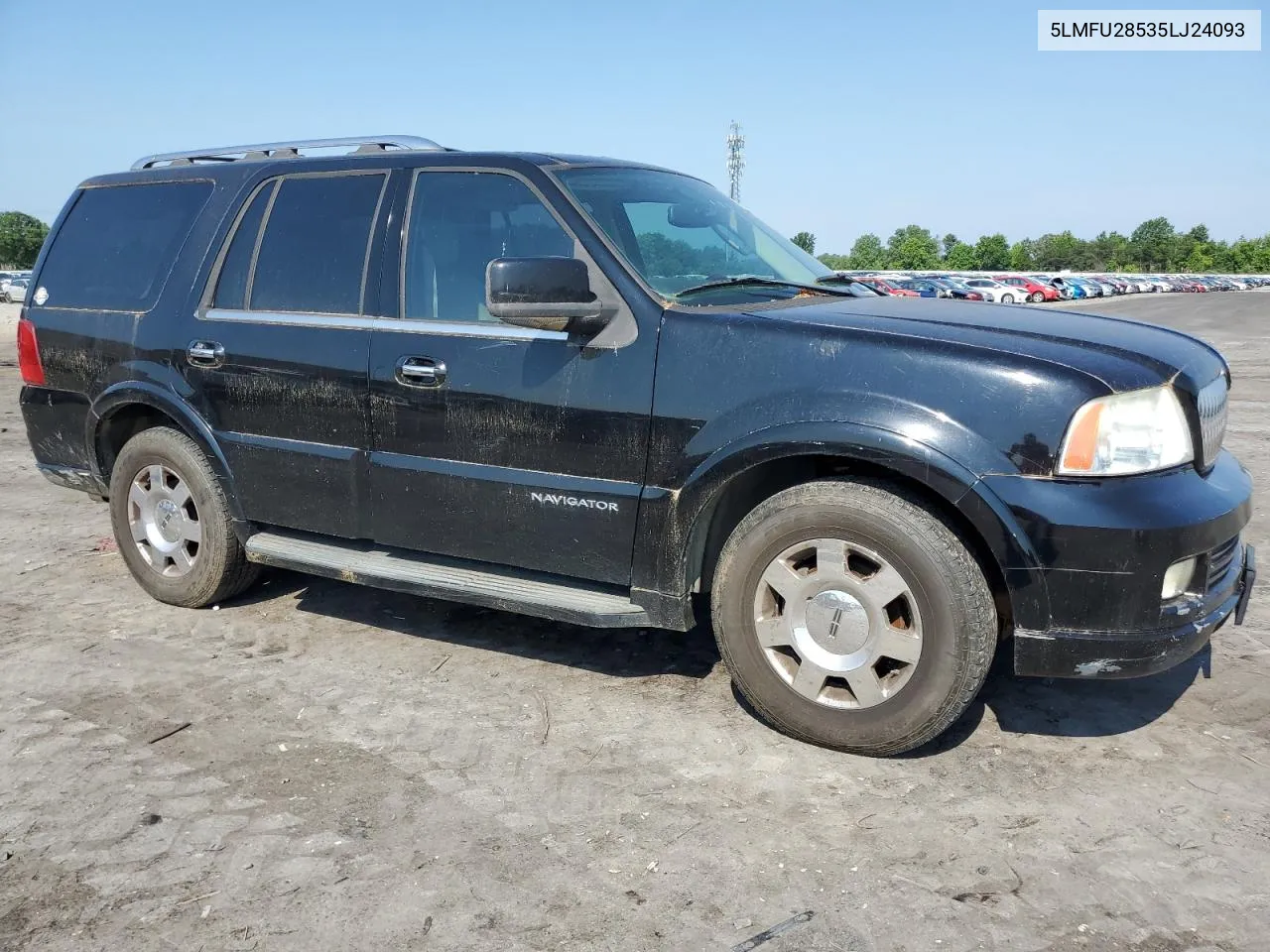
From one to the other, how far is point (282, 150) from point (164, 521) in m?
1.82

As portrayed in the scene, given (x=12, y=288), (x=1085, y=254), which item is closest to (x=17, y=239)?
(x=12, y=288)

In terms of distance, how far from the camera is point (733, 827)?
2.99m

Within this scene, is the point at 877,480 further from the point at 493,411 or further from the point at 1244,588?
the point at 493,411

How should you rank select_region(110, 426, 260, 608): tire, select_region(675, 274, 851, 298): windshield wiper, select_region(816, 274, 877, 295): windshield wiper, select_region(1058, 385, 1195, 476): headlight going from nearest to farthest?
select_region(1058, 385, 1195, 476): headlight
select_region(675, 274, 851, 298): windshield wiper
select_region(816, 274, 877, 295): windshield wiper
select_region(110, 426, 260, 608): tire

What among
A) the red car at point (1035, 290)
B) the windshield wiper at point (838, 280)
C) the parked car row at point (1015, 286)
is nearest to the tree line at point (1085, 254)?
the parked car row at point (1015, 286)

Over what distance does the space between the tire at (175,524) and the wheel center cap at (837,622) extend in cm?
275

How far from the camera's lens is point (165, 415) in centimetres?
494

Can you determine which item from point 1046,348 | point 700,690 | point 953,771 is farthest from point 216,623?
point 1046,348

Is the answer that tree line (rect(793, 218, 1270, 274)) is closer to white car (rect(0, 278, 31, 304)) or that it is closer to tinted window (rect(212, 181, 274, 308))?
white car (rect(0, 278, 31, 304))

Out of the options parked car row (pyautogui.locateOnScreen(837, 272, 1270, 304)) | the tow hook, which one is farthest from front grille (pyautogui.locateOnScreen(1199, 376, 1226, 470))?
parked car row (pyautogui.locateOnScreen(837, 272, 1270, 304))

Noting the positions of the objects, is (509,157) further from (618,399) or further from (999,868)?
(999,868)

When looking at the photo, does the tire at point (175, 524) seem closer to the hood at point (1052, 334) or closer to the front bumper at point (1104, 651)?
the hood at point (1052, 334)

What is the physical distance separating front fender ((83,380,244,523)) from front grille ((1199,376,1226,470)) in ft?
12.4

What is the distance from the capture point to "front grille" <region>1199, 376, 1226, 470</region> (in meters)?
3.30
